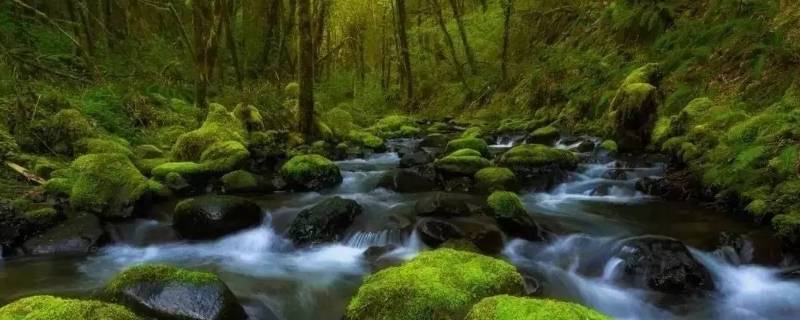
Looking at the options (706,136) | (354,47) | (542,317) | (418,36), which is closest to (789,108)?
(706,136)

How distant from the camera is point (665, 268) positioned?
5.62 m

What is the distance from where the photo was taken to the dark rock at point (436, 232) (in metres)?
6.50

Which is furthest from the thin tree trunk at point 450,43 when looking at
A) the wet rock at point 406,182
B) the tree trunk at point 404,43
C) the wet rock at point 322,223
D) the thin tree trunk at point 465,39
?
the wet rock at point 322,223

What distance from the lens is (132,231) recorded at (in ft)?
24.1

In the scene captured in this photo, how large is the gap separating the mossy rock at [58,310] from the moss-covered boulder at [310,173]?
5.93 meters

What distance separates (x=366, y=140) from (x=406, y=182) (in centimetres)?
566

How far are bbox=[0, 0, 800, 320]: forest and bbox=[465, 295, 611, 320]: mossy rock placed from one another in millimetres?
18

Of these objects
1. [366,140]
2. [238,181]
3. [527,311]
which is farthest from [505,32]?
[527,311]

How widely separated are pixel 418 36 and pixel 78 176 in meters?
21.1

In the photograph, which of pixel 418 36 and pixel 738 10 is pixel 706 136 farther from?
pixel 418 36

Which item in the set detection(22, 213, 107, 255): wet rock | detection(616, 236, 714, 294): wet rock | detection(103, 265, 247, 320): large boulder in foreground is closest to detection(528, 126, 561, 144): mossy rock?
detection(616, 236, 714, 294): wet rock

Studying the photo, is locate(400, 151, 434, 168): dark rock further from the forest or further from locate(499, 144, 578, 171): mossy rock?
locate(499, 144, 578, 171): mossy rock

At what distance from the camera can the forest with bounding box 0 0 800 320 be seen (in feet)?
16.5

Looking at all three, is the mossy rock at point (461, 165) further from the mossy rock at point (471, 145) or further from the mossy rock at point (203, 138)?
the mossy rock at point (203, 138)
